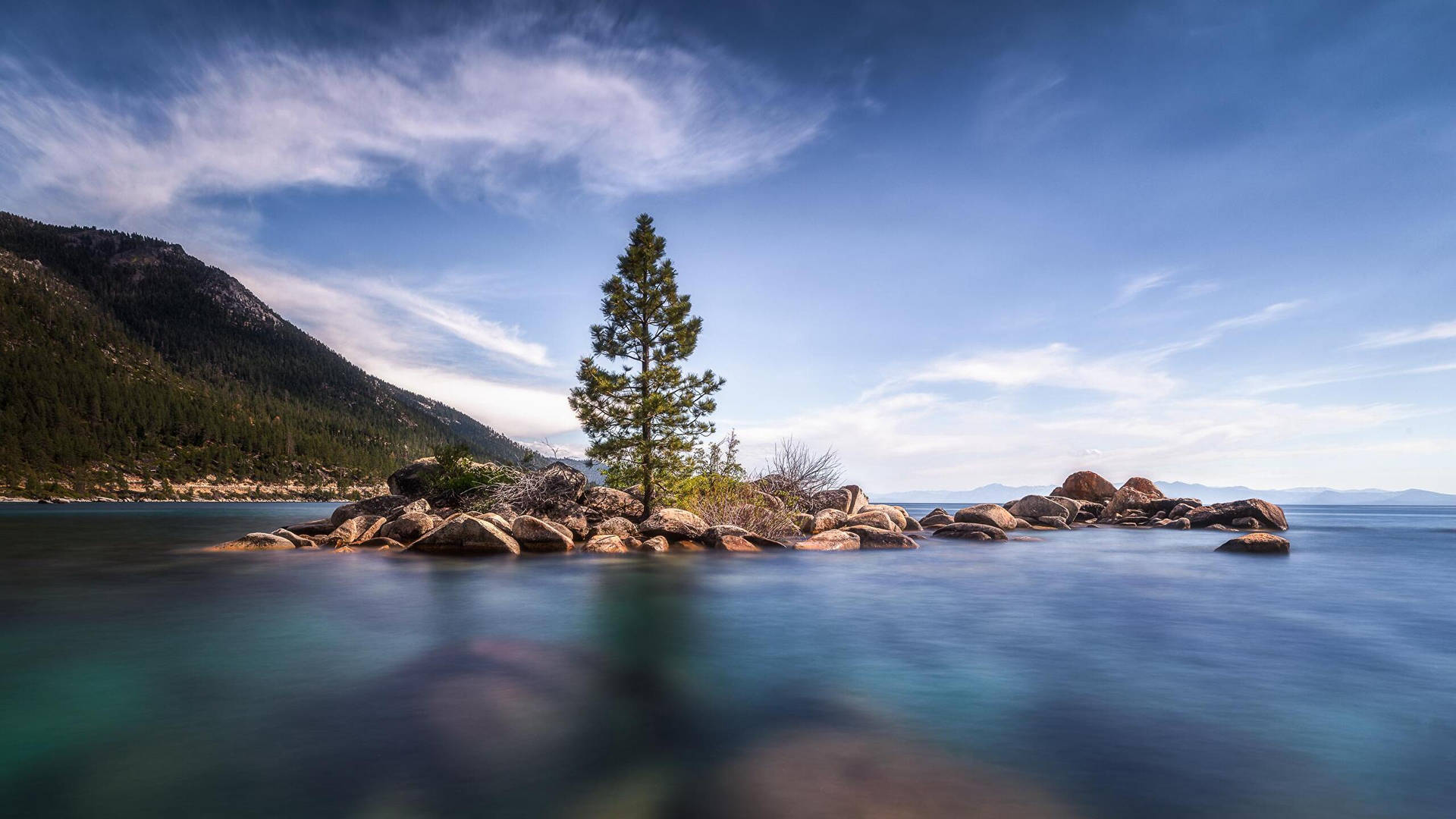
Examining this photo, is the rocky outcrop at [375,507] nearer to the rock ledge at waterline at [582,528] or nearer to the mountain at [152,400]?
the rock ledge at waterline at [582,528]

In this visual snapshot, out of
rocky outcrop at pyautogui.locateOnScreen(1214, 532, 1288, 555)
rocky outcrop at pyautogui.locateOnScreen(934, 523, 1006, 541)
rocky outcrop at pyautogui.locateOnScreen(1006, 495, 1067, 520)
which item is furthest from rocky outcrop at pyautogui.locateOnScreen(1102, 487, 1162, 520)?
rocky outcrop at pyautogui.locateOnScreen(1214, 532, 1288, 555)

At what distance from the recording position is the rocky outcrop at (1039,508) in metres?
37.0

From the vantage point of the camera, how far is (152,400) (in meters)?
127

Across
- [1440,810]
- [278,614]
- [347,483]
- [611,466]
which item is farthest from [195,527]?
[347,483]

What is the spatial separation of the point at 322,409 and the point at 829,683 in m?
198

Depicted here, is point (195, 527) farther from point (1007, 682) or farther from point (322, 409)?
point (322, 409)

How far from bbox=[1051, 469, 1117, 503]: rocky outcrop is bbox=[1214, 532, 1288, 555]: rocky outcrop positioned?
23.2 metres

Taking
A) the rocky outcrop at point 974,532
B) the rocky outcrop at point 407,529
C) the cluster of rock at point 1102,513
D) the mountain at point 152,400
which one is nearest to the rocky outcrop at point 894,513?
the cluster of rock at point 1102,513

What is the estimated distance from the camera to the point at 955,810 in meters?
3.77

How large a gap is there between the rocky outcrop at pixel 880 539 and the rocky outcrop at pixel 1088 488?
28.4 m

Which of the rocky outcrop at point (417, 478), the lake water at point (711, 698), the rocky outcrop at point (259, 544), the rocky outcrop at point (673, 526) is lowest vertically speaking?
the rocky outcrop at point (259, 544)

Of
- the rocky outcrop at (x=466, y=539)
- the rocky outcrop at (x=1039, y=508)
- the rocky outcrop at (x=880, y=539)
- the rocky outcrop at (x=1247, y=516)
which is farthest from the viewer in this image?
the rocky outcrop at (x=1039, y=508)

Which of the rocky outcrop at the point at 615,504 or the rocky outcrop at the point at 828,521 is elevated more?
the rocky outcrop at the point at 615,504

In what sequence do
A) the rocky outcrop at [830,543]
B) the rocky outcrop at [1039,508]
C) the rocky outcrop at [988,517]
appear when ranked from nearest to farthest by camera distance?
the rocky outcrop at [830,543] < the rocky outcrop at [988,517] < the rocky outcrop at [1039,508]
